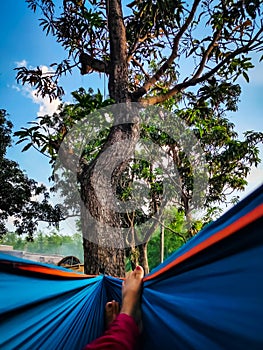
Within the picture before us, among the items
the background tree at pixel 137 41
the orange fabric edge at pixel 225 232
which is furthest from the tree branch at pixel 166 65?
the orange fabric edge at pixel 225 232

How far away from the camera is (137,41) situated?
3.47 meters

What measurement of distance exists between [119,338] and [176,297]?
16cm

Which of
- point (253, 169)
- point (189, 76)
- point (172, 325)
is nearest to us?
point (172, 325)

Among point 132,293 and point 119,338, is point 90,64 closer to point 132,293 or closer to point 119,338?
point 132,293

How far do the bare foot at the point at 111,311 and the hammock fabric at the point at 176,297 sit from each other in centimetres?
3

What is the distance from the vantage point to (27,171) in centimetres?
669

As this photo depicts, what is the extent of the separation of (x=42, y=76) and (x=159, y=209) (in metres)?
4.80

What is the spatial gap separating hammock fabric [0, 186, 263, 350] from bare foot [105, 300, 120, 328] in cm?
3

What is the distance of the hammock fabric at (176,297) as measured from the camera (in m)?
0.47

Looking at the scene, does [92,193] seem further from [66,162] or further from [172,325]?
[172,325]

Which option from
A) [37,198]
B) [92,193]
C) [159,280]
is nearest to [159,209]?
[37,198]

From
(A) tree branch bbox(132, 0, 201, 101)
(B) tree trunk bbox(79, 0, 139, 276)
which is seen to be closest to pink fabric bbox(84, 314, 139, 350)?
(B) tree trunk bbox(79, 0, 139, 276)

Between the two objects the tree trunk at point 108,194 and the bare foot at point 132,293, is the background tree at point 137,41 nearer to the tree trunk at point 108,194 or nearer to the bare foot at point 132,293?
the tree trunk at point 108,194

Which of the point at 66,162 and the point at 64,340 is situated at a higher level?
the point at 66,162
